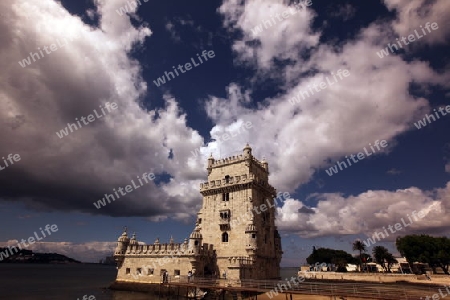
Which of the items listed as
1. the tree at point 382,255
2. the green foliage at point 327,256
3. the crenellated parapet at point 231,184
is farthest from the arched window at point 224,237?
the green foliage at point 327,256

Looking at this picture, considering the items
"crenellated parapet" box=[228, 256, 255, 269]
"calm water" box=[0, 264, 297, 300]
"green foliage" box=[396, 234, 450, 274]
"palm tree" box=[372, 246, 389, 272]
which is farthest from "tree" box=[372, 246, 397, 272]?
"calm water" box=[0, 264, 297, 300]

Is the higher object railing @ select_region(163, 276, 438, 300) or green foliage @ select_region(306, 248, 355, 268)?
green foliage @ select_region(306, 248, 355, 268)

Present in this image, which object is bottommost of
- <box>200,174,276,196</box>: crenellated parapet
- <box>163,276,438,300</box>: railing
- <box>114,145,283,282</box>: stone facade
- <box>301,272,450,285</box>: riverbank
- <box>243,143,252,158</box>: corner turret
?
<box>163,276,438,300</box>: railing

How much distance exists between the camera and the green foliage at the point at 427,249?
63938mm

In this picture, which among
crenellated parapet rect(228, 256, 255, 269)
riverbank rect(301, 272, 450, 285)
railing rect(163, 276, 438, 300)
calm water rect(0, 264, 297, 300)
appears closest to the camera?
Answer: railing rect(163, 276, 438, 300)

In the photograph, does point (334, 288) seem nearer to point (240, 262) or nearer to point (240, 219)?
point (240, 262)

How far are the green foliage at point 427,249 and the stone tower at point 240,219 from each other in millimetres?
41117

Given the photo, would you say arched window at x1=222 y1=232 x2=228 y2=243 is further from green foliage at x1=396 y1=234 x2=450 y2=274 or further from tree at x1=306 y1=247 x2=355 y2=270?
tree at x1=306 y1=247 x2=355 y2=270

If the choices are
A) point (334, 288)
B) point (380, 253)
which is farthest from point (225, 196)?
point (380, 253)

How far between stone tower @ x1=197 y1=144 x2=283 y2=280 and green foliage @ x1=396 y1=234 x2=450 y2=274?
41117mm

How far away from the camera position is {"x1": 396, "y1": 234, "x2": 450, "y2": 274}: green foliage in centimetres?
6394

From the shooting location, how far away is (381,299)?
22875mm

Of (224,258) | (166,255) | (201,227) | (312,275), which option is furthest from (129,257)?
(312,275)

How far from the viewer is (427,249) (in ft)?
219
